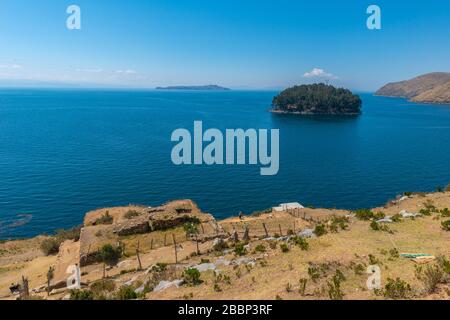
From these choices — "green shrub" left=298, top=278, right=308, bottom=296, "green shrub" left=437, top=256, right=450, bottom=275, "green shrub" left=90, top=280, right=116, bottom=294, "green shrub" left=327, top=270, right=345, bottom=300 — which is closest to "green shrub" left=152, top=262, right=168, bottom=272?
"green shrub" left=90, top=280, right=116, bottom=294

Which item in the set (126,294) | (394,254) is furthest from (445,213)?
(126,294)

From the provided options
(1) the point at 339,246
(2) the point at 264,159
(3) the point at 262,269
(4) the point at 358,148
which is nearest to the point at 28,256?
(3) the point at 262,269

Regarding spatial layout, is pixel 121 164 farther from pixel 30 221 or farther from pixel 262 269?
pixel 262 269

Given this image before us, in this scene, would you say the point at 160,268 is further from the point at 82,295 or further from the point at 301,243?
the point at 301,243

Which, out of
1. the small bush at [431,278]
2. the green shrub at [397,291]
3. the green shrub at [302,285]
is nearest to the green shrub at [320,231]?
the small bush at [431,278]

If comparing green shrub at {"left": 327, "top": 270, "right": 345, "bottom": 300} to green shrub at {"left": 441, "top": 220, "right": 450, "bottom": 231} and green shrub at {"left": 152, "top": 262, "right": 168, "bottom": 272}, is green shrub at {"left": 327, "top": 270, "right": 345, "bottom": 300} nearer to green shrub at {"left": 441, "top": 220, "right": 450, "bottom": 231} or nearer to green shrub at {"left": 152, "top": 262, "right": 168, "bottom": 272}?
green shrub at {"left": 152, "top": 262, "right": 168, "bottom": 272}

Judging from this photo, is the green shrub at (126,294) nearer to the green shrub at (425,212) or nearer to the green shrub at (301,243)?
the green shrub at (301,243)
